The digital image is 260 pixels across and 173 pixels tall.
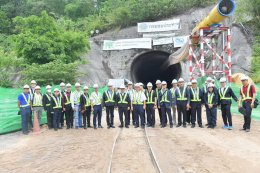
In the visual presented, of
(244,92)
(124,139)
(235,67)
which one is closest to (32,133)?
(124,139)

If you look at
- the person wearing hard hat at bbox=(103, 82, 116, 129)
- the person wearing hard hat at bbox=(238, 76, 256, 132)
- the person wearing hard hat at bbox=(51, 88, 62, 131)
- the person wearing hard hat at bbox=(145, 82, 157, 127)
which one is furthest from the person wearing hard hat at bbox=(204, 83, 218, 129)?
the person wearing hard hat at bbox=(51, 88, 62, 131)

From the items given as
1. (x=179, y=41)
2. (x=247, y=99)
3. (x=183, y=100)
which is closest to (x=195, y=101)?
(x=183, y=100)

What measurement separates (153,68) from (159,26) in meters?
8.40

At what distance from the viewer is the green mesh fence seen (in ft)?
37.3

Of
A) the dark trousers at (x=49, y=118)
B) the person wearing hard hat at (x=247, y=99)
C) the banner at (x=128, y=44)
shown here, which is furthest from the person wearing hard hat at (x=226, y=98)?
the banner at (x=128, y=44)

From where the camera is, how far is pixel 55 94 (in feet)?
39.7

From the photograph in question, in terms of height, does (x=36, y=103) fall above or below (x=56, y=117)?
above

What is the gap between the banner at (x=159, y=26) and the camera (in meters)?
27.7

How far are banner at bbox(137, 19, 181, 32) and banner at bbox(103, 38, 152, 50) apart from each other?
0.97 m

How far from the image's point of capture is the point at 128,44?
91.9ft

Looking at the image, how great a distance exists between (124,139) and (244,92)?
13.9 feet

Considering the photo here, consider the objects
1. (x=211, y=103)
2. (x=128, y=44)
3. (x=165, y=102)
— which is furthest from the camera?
(x=128, y=44)

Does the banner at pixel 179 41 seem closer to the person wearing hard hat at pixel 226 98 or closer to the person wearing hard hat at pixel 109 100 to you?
the person wearing hard hat at pixel 109 100

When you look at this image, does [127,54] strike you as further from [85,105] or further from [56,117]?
[56,117]
